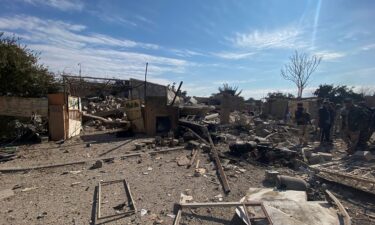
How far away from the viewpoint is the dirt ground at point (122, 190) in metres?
4.97

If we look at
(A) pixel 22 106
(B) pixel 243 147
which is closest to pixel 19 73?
(A) pixel 22 106

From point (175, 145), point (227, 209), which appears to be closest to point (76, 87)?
point (175, 145)

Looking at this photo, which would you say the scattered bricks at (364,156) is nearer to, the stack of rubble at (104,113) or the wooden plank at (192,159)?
the wooden plank at (192,159)

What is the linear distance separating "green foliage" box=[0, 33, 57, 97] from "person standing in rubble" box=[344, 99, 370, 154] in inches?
510

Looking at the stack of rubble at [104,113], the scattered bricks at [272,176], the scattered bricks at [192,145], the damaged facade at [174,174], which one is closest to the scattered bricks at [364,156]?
the damaged facade at [174,174]

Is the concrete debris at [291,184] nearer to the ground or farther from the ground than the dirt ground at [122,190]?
farther from the ground

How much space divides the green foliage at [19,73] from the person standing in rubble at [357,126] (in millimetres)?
12958

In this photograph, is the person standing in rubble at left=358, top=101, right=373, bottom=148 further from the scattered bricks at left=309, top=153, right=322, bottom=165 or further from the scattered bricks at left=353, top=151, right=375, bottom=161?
the scattered bricks at left=309, top=153, right=322, bottom=165

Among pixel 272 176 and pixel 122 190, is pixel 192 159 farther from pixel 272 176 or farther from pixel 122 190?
pixel 122 190

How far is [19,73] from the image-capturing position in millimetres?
12648

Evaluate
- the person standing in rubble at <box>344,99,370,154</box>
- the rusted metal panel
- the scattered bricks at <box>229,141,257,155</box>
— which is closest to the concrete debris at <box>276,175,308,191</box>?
the scattered bricks at <box>229,141,257,155</box>

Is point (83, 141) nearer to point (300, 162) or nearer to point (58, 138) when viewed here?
point (58, 138)

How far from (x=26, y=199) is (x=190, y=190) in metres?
3.20

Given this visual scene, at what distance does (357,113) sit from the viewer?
11.0m
